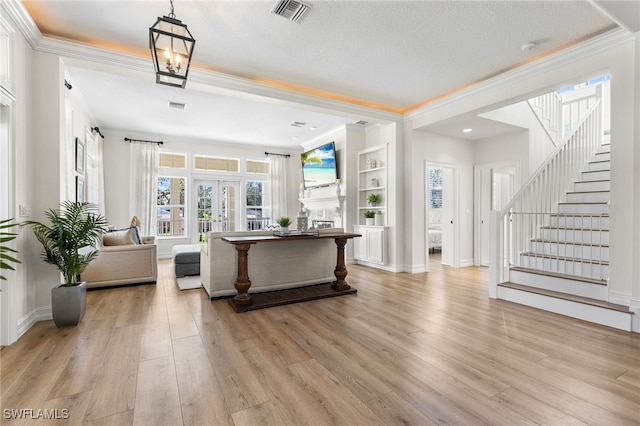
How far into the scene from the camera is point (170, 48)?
222 cm

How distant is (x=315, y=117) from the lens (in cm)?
602

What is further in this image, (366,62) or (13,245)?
(366,62)

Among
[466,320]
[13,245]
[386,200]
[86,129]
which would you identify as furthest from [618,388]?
[86,129]

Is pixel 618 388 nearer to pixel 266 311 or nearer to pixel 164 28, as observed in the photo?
pixel 266 311

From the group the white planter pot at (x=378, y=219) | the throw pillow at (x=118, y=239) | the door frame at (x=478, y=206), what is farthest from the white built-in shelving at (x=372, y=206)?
the throw pillow at (x=118, y=239)

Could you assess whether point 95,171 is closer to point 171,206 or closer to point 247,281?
point 171,206

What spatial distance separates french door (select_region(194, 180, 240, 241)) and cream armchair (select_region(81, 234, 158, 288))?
2.97 meters

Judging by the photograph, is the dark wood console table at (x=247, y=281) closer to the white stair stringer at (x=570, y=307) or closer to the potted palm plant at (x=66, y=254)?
the potted palm plant at (x=66, y=254)

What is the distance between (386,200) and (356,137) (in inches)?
65.9

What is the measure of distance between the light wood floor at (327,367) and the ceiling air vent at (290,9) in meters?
2.93

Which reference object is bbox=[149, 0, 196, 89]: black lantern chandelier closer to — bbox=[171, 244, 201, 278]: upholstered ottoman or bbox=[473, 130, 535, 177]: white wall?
bbox=[171, 244, 201, 278]: upholstered ottoman

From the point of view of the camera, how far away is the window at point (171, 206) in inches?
294

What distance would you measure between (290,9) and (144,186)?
5.78 meters

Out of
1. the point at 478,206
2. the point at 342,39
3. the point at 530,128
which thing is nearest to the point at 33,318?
the point at 342,39
